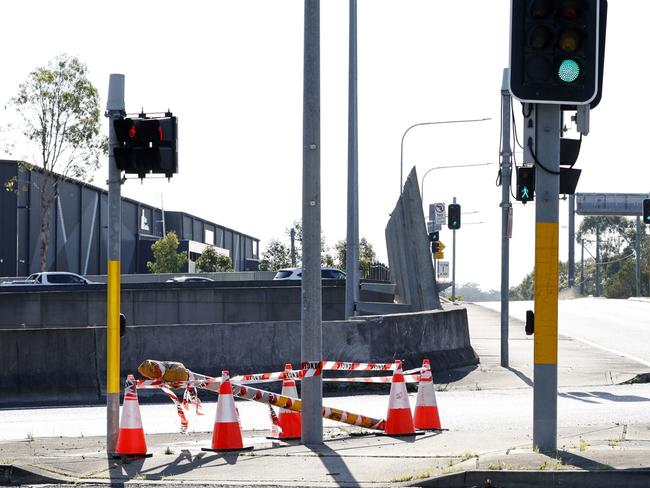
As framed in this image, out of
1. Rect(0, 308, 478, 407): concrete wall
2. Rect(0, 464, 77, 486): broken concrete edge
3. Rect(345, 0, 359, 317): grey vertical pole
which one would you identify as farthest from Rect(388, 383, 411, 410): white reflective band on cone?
Rect(345, 0, 359, 317): grey vertical pole

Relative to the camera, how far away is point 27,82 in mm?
57938

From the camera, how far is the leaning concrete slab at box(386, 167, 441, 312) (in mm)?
25828

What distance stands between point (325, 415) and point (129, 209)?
84.7 meters

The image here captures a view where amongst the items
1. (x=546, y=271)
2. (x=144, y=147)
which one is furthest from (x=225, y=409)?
(x=546, y=271)

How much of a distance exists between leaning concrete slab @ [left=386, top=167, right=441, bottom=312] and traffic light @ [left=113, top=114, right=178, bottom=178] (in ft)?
48.2

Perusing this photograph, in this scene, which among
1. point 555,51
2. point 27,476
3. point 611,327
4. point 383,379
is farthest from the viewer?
point 611,327

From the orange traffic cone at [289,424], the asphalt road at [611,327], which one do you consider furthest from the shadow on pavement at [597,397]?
the orange traffic cone at [289,424]

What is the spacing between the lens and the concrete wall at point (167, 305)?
3381cm

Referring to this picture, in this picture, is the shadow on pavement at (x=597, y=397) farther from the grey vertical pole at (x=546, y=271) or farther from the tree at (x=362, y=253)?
the tree at (x=362, y=253)

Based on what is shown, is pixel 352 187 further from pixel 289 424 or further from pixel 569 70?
pixel 569 70

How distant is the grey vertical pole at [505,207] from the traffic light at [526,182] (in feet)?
34.1

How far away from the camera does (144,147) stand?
11.3m

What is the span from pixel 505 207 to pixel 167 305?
1589cm

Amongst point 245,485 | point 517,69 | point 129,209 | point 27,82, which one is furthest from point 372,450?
point 129,209
